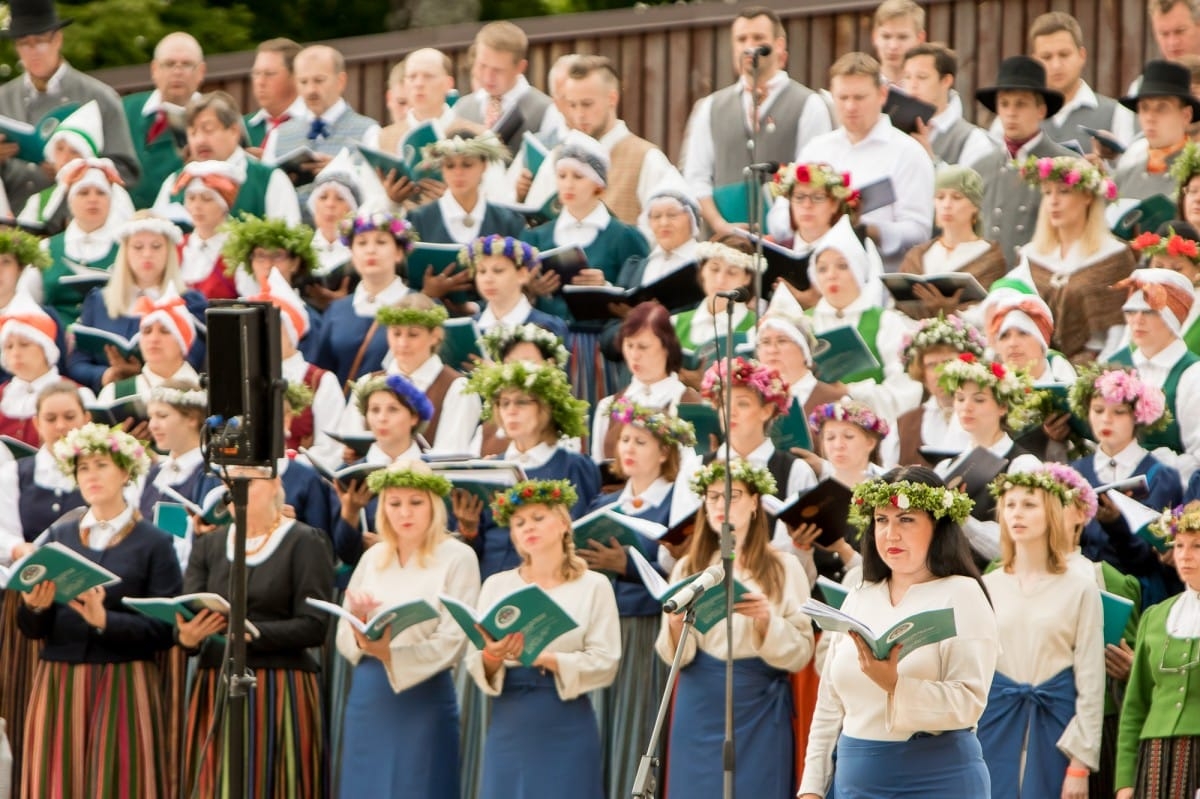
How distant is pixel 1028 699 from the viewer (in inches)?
302

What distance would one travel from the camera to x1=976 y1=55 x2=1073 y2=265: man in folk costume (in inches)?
410

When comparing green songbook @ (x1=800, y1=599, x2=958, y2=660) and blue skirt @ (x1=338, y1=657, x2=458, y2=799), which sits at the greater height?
green songbook @ (x1=800, y1=599, x2=958, y2=660)

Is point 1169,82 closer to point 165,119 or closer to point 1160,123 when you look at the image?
point 1160,123

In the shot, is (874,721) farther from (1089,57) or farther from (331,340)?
(1089,57)

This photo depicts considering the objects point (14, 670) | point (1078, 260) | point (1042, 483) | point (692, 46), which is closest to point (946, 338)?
point (1078, 260)

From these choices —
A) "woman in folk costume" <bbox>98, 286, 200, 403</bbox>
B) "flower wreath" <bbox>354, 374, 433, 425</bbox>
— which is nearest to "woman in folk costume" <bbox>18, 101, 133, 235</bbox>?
"woman in folk costume" <bbox>98, 286, 200, 403</bbox>

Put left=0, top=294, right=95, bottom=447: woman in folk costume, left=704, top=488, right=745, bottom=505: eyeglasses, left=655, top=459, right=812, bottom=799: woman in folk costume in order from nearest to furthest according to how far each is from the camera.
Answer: left=704, top=488, right=745, bottom=505: eyeglasses
left=655, top=459, right=812, bottom=799: woman in folk costume
left=0, top=294, right=95, bottom=447: woman in folk costume

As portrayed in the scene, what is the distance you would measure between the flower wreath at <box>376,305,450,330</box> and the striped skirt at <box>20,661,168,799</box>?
177 centimetres

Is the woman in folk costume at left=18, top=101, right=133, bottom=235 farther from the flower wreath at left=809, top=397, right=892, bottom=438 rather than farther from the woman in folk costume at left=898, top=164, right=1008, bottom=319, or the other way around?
the flower wreath at left=809, top=397, right=892, bottom=438

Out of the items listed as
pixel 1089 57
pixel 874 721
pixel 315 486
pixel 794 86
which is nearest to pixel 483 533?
pixel 315 486

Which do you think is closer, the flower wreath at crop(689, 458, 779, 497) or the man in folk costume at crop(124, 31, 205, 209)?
the flower wreath at crop(689, 458, 779, 497)

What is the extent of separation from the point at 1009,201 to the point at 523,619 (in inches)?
147

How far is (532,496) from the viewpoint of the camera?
804 cm

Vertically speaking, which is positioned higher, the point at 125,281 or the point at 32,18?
the point at 32,18
